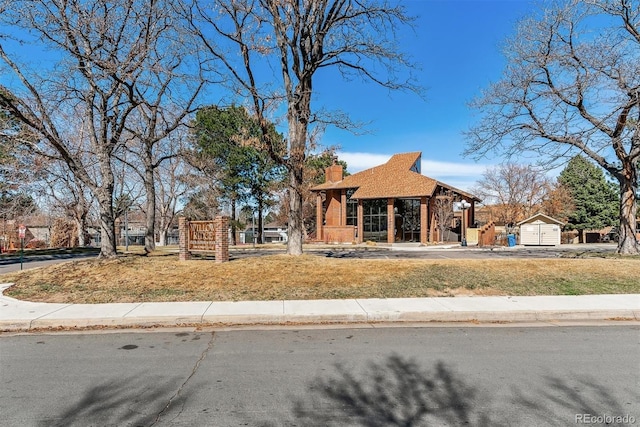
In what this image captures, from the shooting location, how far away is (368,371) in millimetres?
4777

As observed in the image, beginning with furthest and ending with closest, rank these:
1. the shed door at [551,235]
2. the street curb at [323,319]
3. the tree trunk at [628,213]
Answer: the shed door at [551,235] < the tree trunk at [628,213] < the street curb at [323,319]

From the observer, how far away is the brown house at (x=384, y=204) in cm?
3117

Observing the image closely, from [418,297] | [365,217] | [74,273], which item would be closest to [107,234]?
[74,273]

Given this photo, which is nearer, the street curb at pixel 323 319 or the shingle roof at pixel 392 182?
the street curb at pixel 323 319

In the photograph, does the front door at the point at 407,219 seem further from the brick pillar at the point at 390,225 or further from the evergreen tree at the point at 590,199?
the evergreen tree at the point at 590,199

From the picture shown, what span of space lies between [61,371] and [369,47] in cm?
1316

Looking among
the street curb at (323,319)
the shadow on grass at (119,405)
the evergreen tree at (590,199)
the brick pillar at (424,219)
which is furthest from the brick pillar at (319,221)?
the shadow on grass at (119,405)

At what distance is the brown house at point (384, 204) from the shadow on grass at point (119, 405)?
89.6 ft

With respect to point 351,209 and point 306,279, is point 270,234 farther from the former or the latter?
point 306,279

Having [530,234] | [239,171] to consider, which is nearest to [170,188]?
[239,171]

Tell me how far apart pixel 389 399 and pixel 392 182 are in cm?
2994

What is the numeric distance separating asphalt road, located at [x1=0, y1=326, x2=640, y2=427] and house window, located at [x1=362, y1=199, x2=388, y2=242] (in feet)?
88.3

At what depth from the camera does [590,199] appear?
44.4 m

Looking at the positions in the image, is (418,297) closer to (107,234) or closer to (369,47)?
(369,47)
